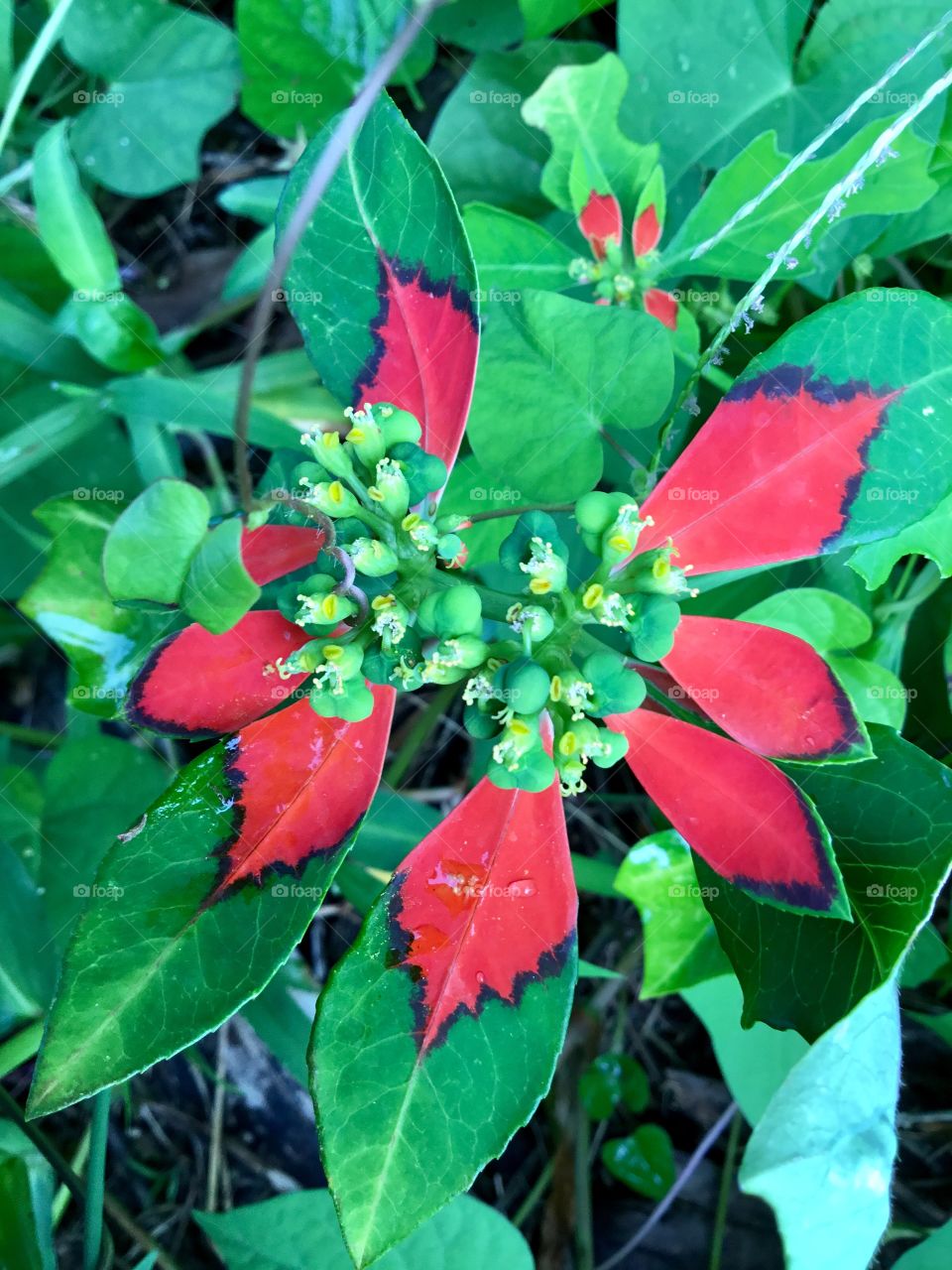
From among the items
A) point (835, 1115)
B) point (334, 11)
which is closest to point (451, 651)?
point (835, 1115)

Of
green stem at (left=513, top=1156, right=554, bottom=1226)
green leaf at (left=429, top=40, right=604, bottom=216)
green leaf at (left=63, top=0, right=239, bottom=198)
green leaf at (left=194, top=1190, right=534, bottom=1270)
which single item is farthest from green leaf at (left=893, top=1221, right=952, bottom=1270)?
green leaf at (left=63, top=0, right=239, bottom=198)

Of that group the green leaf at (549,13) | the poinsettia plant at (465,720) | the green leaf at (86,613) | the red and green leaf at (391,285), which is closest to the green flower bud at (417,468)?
the poinsettia plant at (465,720)

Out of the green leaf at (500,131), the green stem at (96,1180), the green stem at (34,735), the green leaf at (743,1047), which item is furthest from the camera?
the green stem at (34,735)

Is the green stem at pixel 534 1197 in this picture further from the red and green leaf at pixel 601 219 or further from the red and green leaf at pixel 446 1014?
the red and green leaf at pixel 601 219

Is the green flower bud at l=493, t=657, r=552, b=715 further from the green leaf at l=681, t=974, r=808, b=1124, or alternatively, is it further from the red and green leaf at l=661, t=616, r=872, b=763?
the green leaf at l=681, t=974, r=808, b=1124

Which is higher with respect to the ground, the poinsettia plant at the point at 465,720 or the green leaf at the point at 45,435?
the green leaf at the point at 45,435

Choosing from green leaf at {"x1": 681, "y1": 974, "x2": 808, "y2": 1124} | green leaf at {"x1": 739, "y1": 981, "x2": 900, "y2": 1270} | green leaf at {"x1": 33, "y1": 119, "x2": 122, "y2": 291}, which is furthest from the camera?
green leaf at {"x1": 33, "y1": 119, "x2": 122, "y2": 291}

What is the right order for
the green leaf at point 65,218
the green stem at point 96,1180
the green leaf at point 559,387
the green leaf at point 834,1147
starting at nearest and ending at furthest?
the green leaf at point 834,1147 < the green leaf at point 559,387 < the green stem at point 96,1180 < the green leaf at point 65,218
